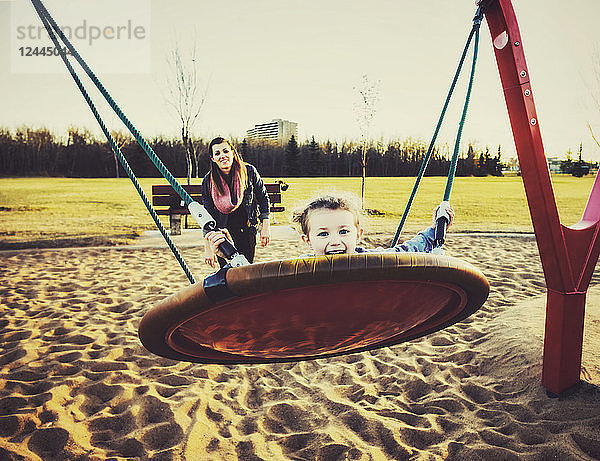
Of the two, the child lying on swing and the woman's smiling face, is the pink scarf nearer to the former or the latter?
the woman's smiling face

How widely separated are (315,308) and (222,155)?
175 cm

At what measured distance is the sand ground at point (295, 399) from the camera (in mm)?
2463

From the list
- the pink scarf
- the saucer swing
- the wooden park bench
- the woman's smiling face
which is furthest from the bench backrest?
the saucer swing

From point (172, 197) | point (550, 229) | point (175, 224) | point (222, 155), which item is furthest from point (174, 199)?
point (550, 229)

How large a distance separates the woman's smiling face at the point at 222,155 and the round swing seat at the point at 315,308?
1406 mm

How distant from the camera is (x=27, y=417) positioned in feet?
8.97

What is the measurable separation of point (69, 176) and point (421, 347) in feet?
46.5

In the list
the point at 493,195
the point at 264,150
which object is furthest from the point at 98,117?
the point at 493,195

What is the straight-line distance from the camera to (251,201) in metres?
3.50

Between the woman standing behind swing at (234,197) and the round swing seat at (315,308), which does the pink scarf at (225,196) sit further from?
the round swing seat at (315,308)

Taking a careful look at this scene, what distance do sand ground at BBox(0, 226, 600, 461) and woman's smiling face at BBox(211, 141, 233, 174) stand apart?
1.45 meters

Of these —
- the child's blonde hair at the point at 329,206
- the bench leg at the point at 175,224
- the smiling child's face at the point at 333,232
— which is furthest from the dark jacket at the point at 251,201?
the bench leg at the point at 175,224

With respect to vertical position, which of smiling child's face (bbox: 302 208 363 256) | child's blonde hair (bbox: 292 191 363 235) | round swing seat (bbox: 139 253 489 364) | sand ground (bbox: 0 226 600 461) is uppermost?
child's blonde hair (bbox: 292 191 363 235)

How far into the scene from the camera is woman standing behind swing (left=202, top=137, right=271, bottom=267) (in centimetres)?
320
